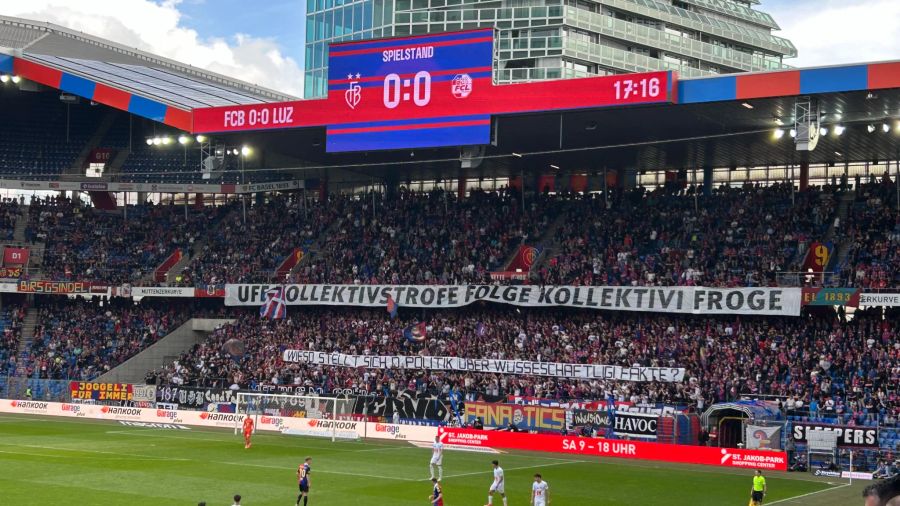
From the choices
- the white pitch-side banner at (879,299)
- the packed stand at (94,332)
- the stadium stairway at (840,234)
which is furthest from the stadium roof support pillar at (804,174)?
the packed stand at (94,332)

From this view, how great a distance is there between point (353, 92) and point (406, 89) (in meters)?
2.94

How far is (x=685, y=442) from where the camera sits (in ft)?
145

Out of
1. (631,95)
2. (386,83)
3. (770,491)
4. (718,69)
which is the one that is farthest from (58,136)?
(718,69)

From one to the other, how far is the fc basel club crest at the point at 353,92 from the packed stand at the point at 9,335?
89.1 ft

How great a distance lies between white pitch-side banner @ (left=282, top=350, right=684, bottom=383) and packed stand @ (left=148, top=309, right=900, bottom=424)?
357 mm

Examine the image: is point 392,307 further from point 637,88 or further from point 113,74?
point 113,74

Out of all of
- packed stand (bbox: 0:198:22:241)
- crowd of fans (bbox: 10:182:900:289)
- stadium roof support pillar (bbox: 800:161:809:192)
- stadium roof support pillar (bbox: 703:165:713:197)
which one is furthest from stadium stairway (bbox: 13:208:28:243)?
stadium roof support pillar (bbox: 800:161:809:192)

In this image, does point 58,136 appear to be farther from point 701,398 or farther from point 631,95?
point 701,398

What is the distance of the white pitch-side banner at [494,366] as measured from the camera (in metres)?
48.2

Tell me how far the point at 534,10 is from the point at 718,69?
90.2 ft

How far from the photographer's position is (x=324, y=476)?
120 ft

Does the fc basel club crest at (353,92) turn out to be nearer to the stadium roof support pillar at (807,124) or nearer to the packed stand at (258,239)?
the packed stand at (258,239)

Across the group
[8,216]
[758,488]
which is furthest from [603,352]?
[8,216]

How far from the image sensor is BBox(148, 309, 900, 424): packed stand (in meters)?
44.2
